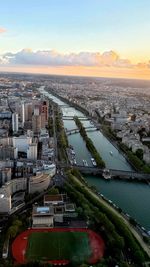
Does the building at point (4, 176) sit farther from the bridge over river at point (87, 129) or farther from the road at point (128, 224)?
the bridge over river at point (87, 129)

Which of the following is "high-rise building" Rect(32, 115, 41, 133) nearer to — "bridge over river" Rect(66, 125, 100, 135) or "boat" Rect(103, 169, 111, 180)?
"bridge over river" Rect(66, 125, 100, 135)

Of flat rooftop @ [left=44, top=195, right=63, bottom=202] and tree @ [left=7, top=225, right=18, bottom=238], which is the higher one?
flat rooftop @ [left=44, top=195, right=63, bottom=202]

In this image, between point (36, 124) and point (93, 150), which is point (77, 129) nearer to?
point (36, 124)

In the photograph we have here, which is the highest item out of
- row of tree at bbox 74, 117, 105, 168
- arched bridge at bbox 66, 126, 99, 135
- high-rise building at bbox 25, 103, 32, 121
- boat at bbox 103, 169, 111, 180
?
high-rise building at bbox 25, 103, 32, 121

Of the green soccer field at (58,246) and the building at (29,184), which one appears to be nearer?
the green soccer field at (58,246)

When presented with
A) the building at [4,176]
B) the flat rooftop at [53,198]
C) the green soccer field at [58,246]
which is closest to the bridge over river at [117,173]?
the building at [4,176]

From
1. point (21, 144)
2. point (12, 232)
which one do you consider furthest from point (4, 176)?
point (21, 144)

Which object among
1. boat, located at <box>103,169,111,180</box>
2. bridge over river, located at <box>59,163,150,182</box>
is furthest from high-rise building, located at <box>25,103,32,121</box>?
boat, located at <box>103,169,111,180</box>

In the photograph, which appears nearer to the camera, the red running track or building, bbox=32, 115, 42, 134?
the red running track
